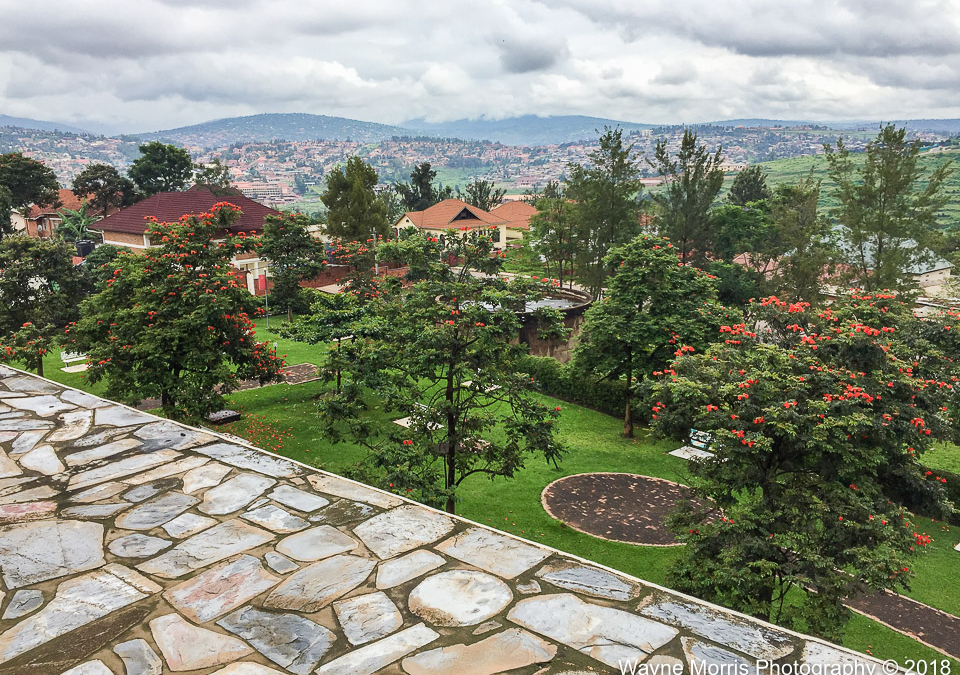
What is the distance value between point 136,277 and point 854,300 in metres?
12.7

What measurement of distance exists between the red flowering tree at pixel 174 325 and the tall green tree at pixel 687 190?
21.1 m

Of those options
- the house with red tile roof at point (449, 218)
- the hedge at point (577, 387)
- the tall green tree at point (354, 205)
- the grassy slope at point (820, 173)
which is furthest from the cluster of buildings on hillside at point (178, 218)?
the grassy slope at point (820, 173)

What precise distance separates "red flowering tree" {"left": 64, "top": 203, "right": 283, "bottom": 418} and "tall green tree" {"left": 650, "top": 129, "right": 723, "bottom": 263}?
21105 millimetres

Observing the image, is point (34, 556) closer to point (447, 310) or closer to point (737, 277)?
point (447, 310)

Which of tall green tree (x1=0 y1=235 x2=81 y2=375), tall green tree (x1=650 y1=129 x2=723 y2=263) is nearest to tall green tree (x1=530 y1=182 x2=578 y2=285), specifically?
tall green tree (x1=650 y1=129 x2=723 y2=263)

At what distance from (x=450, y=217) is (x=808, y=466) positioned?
51801 millimetres

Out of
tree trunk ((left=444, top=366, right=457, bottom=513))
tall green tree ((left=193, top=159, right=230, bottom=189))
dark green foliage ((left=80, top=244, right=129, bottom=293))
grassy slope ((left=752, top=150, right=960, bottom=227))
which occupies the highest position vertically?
grassy slope ((left=752, top=150, right=960, bottom=227))

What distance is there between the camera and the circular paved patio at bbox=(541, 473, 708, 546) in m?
11.8

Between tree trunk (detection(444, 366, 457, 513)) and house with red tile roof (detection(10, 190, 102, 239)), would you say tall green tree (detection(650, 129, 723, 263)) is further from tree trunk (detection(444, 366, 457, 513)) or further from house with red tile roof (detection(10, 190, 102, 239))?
house with red tile roof (detection(10, 190, 102, 239))

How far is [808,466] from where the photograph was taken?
7.77 meters

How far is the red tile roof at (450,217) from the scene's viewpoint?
2245 inches

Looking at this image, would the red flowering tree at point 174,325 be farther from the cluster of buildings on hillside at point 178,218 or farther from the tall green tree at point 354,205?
the tall green tree at point 354,205

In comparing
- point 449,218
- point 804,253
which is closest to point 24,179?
point 449,218

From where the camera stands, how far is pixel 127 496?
417 centimetres
